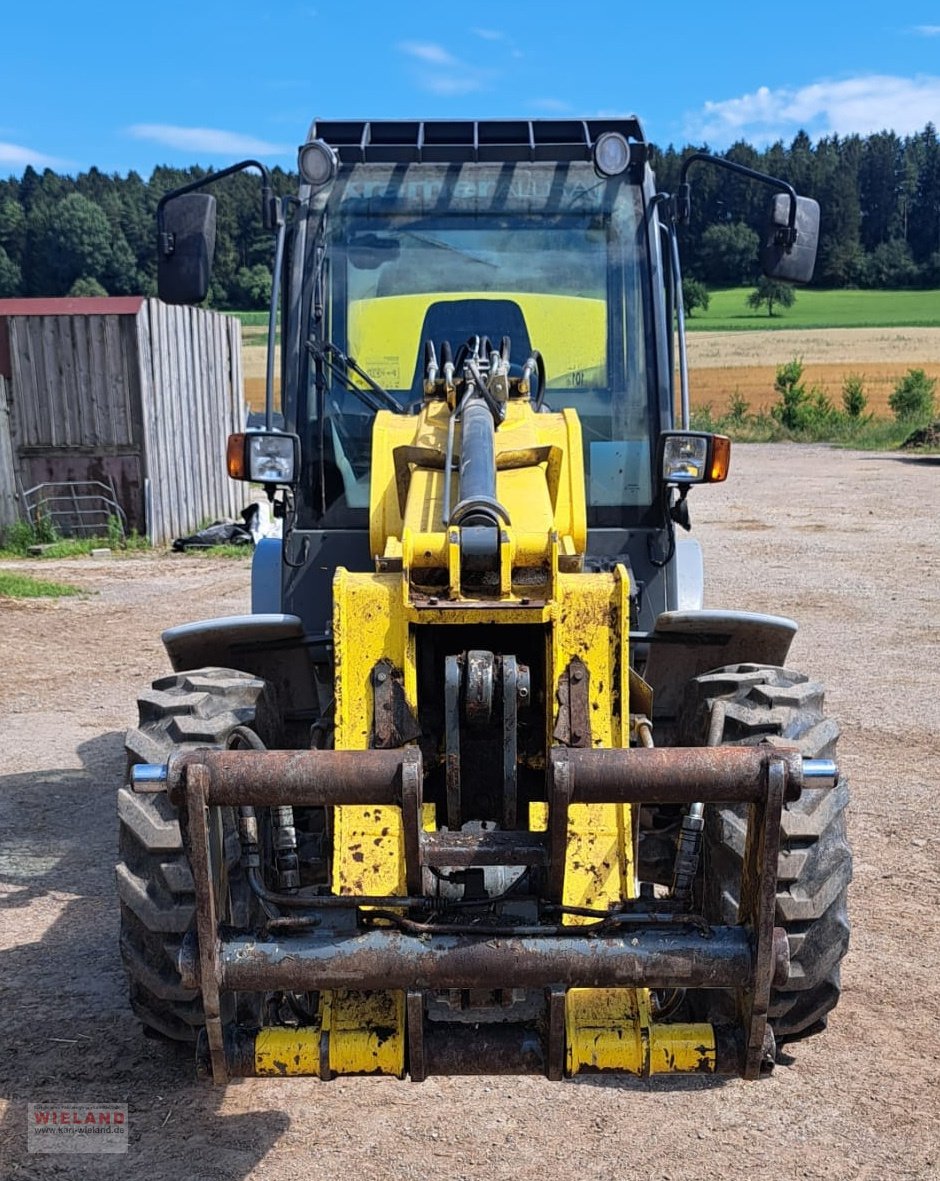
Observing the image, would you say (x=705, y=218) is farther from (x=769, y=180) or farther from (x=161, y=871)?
(x=161, y=871)

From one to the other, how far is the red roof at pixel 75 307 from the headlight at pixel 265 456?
38.0 feet

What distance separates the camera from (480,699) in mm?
3533

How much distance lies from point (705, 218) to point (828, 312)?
274ft

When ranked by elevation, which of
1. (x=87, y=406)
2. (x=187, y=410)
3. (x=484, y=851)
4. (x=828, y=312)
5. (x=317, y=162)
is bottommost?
(x=484, y=851)

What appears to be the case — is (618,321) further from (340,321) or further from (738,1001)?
(738,1001)

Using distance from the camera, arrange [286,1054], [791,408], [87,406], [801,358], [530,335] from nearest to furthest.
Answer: [286,1054] < [530,335] < [87,406] < [791,408] < [801,358]

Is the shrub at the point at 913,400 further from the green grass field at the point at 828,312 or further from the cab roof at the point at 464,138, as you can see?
the green grass field at the point at 828,312

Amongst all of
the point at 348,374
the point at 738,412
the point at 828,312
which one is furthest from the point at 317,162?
the point at 828,312

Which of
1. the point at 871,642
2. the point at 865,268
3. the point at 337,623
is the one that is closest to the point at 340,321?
the point at 337,623

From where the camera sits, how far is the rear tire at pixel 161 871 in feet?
12.1

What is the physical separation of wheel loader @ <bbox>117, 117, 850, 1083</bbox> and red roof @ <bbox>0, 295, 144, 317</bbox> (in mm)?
11019

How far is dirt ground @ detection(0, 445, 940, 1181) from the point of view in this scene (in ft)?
12.3

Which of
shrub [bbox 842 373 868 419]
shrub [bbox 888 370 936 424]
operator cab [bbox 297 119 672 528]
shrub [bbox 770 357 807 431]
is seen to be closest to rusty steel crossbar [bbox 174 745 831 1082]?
operator cab [bbox 297 119 672 528]

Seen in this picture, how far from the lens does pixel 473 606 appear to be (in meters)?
3.60
